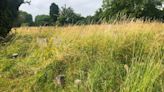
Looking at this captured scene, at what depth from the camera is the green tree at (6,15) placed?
12.2 meters

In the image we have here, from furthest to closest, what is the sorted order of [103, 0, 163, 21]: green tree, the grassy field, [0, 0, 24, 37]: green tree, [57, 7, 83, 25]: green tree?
1. [103, 0, 163, 21]: green tree
2. [57, 7, 83, 25]: green tree
3. [0, 0, 24, 37]: green tree
4. the grassy field

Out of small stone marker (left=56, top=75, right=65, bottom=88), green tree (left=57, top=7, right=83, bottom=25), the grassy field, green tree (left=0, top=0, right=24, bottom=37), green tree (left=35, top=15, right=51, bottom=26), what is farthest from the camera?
green tree (left=57, top=7, right=83, bottom=25)

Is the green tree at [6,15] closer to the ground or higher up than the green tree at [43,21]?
higher up

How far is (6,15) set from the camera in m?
12.4

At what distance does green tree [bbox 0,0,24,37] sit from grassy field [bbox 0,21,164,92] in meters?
4.15

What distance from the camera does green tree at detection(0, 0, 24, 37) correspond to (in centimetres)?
1219

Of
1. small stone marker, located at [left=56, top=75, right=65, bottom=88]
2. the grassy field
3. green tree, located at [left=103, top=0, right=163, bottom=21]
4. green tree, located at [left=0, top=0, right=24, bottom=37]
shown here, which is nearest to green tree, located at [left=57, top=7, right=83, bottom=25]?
green tree, located at [left=0, top=0, right=24, bottom=37]

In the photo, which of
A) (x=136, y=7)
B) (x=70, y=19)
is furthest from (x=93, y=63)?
(x=136, y=7)

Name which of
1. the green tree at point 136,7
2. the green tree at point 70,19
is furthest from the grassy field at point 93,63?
the green tree at point 136,7

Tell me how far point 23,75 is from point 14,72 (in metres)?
0.31

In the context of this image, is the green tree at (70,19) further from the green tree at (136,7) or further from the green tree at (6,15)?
the green tree at (136,7)

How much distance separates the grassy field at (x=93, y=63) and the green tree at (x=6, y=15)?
13.6 feet

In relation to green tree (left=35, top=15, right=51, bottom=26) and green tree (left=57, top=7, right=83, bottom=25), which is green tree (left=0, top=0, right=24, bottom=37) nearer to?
green tree (left=35, top=15, right=51, bottom=26)

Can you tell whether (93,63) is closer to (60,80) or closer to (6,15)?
(60,80)
